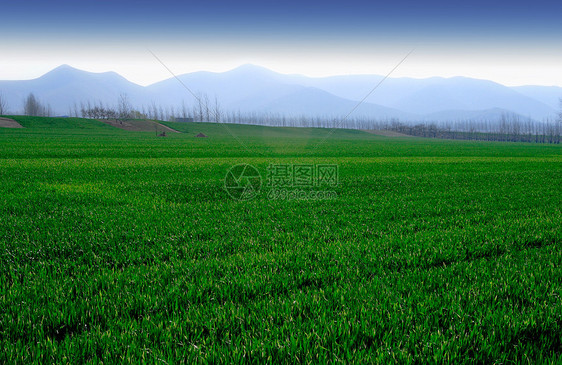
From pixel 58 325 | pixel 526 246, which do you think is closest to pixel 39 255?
pixel 58 325

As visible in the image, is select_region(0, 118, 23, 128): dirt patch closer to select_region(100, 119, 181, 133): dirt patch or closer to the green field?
select_region(100, 119, 181, 133): dirt patch

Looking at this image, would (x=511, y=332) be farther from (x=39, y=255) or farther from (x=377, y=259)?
(x=39, y=255)

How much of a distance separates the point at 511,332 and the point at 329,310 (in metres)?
1.64
